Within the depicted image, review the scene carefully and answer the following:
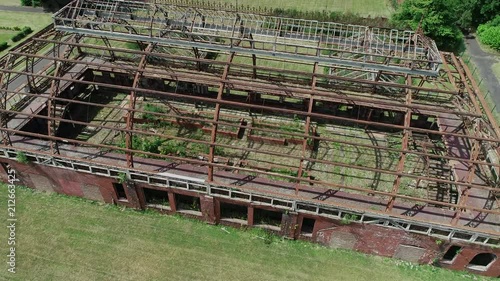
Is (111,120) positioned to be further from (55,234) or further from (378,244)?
(378,244)

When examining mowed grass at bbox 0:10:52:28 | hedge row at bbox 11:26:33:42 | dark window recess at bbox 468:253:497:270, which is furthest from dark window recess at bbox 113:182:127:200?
mowed grass at bbox 0:10:52:28

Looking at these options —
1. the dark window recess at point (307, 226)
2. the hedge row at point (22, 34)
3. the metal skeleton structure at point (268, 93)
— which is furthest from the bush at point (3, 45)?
the dark window recess at point (307, 226)

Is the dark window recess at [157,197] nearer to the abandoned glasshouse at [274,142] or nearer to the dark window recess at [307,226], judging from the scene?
the abandoned glasshouse at [274,142]

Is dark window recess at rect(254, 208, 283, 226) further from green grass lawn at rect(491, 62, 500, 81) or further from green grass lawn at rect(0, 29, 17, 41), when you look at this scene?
green grass lawn at rect(0, 29, 17, 41)

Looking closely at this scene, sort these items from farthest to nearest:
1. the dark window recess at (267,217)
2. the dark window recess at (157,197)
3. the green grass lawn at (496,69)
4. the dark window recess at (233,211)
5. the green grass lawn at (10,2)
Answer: the green grass lawn at (10,2) → the green grass lawn at (496,69) → the dark window recess at (157,197) → the dark window recess at (233,211) → the dark window recess at (267,217)

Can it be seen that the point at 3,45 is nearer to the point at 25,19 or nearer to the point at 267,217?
the point at 25,19

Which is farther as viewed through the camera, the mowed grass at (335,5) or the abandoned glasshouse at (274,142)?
the mowed grass at (335,5)

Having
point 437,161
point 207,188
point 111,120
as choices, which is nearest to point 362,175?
point 437,161

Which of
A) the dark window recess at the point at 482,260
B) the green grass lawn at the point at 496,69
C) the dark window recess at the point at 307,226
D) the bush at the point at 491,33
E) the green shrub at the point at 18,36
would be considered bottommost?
the dark window recess at the point at 482,260
